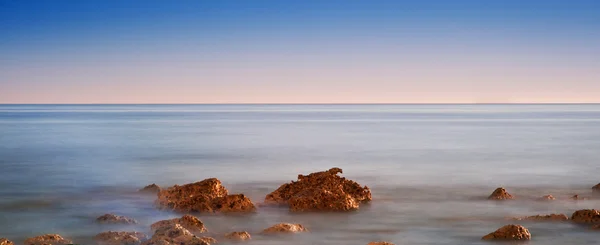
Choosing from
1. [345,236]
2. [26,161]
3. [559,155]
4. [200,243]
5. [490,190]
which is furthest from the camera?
[559,155]

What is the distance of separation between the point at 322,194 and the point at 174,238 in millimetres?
3562

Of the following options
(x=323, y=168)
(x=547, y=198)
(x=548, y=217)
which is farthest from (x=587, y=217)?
(x=323, y=168)

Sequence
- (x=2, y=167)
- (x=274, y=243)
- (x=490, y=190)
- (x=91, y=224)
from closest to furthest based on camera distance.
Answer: (x=274, y=243) < (x=91, y=224) < (x=490, y=190) < (x=2, y=167)

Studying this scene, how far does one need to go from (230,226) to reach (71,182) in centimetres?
722

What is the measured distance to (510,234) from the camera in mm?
9234

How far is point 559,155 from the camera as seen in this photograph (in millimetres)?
25062

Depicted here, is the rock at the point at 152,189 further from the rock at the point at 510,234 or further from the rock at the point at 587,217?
the rock at the point at 587,217

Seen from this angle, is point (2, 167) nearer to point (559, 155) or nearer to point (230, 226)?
point (230, 226)

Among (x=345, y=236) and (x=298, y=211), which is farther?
(x=298, y=211)

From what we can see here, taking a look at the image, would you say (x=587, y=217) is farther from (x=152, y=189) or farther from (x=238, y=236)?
(x=152, y=189)

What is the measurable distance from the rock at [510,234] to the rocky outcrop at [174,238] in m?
3.35

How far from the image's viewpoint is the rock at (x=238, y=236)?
9.23 meters

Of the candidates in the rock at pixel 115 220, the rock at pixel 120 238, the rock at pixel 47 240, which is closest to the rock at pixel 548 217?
the rock at pixel 120 238

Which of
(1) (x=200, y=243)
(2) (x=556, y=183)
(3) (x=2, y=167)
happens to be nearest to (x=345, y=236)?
(1) (x=200, y=243)
